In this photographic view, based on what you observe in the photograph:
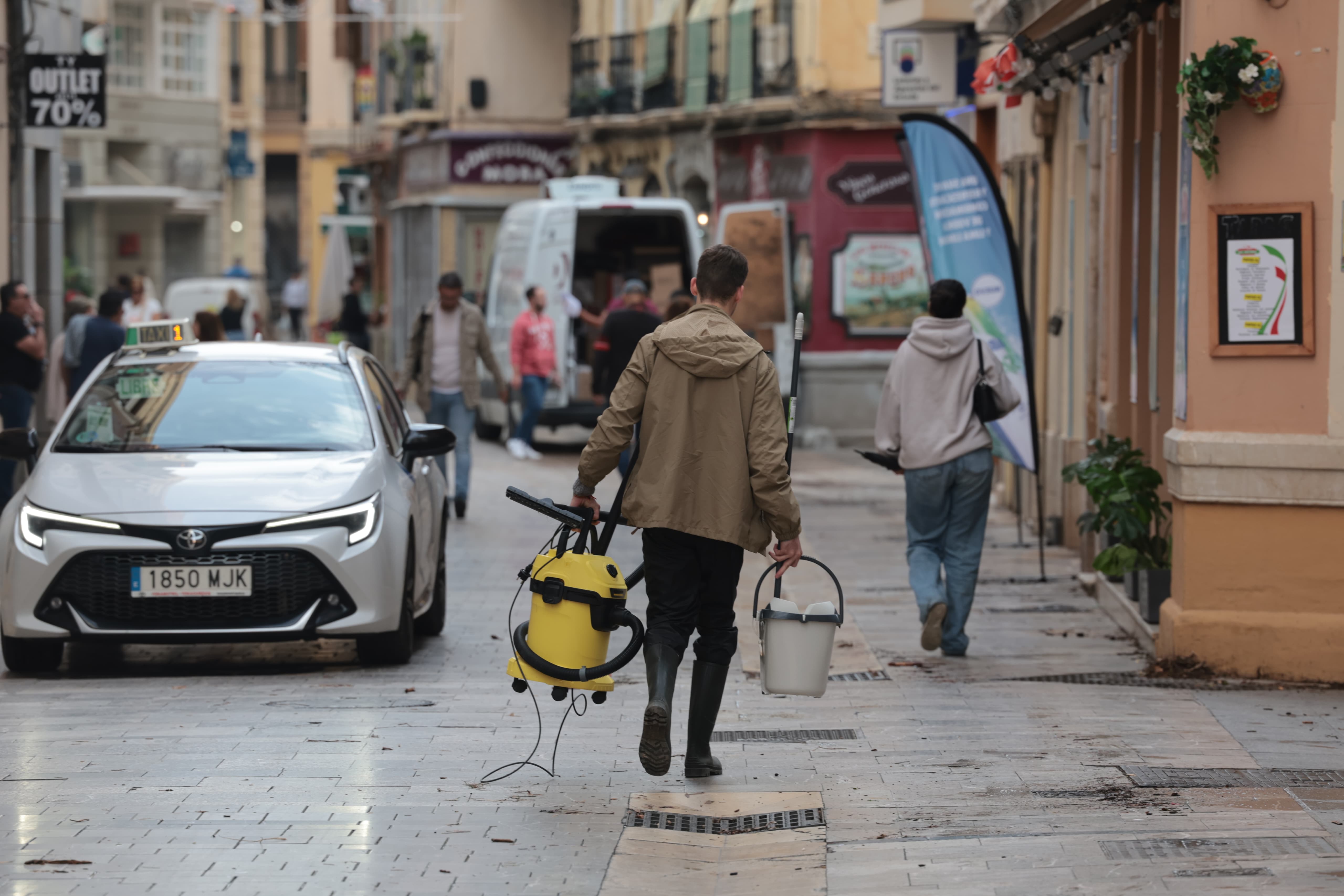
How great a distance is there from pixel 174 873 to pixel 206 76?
49.6 metres

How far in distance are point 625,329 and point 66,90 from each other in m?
6.44

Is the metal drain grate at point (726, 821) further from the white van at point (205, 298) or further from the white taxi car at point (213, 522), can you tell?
the white van at point (205, 298)

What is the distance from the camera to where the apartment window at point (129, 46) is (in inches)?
2004

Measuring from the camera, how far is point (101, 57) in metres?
20.3

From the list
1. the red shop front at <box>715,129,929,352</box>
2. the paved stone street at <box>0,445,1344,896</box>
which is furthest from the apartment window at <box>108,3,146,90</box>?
the paved stone street at <box>0,445,1344,896</box>

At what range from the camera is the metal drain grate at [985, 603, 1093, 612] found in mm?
11344

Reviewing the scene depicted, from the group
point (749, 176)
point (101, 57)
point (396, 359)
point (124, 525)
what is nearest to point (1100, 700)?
point (124, 525)

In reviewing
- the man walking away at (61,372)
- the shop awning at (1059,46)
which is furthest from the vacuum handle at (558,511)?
the man walking away at (61,372)

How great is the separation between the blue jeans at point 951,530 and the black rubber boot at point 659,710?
3201 mm

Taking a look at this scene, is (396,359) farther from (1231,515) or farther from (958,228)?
(1231,515)

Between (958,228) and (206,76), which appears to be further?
(206,76)

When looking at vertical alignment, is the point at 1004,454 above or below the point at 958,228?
below

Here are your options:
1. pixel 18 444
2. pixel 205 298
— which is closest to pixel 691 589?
pixel 18 444

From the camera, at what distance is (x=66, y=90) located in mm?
20250
